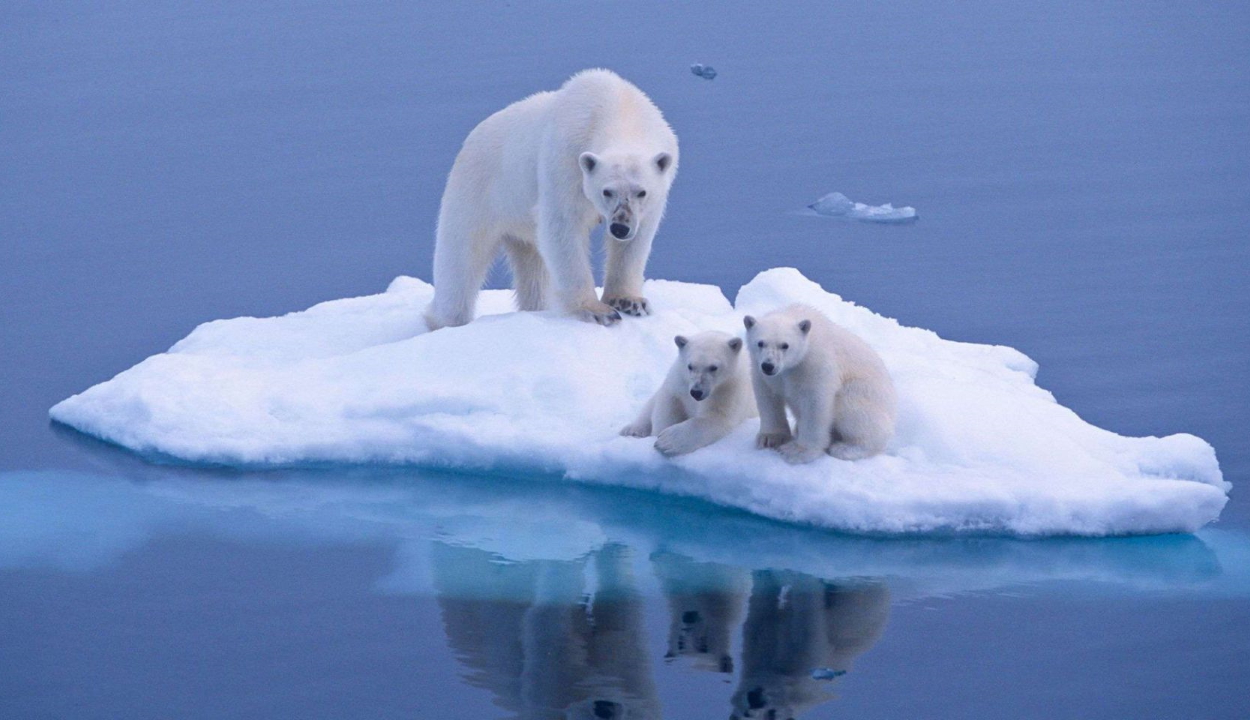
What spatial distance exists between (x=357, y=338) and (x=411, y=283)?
4.11 ft

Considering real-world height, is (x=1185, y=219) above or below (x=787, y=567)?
above

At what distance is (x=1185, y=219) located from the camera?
1061 centimetres

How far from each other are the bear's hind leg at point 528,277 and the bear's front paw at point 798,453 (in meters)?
2.61

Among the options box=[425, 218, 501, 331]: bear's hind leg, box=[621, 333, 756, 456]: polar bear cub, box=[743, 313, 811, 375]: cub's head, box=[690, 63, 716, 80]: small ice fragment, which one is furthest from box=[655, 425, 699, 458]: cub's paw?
box=[690, 63, 716, 80]: small ice fragment

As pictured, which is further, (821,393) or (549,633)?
(821,393)

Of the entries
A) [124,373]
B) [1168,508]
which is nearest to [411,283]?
[124,373]

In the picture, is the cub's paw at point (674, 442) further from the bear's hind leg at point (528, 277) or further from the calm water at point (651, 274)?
the bear's hind leg at point (528, 277)

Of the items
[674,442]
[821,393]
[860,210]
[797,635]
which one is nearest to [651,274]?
[860,210]

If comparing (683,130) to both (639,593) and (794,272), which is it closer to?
(794,272)

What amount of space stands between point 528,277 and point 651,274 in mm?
1788

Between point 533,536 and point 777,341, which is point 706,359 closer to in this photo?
point 777,341

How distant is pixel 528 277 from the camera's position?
335 inches

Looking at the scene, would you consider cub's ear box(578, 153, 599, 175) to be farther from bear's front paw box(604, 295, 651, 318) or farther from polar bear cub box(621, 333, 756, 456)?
polar bear cub box(621, 333, 756, 456)

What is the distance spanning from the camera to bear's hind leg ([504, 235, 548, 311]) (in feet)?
27.8
